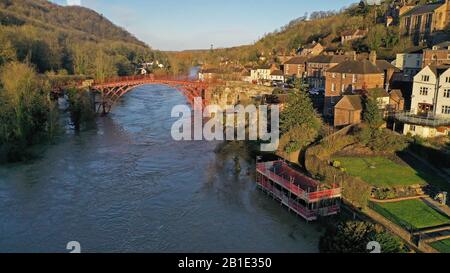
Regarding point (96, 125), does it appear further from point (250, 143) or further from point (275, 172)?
point (275, 172)

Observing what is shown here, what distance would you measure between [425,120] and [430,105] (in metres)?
2.74

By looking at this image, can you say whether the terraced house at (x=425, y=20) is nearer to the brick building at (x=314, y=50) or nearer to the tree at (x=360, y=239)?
the brick building at (x=314, y=50)

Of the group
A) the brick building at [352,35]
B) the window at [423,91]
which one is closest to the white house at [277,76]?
the brick building at [352,35]

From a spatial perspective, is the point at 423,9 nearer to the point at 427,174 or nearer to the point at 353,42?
the point at 353,42

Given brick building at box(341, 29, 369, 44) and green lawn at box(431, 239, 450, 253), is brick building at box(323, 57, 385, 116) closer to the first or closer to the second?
green lawn at box(431, 239, 450, 253)

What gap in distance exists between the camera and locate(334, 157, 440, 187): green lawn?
1828 centimetres

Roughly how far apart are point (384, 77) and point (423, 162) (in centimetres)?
1453

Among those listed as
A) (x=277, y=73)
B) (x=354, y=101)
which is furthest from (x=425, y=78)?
(x=277, y=73)

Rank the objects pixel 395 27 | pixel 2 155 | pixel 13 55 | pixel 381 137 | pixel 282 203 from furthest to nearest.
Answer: pixel 395 27, pixel 13 55, pixel 2 155, pixel 381 137, pixel 282 203

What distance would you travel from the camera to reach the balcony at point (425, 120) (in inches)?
887

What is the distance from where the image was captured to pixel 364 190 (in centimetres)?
1616

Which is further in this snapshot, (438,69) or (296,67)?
(296,67)

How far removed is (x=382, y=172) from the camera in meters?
19.5

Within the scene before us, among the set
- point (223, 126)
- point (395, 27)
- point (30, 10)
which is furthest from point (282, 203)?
point (30, 10)
